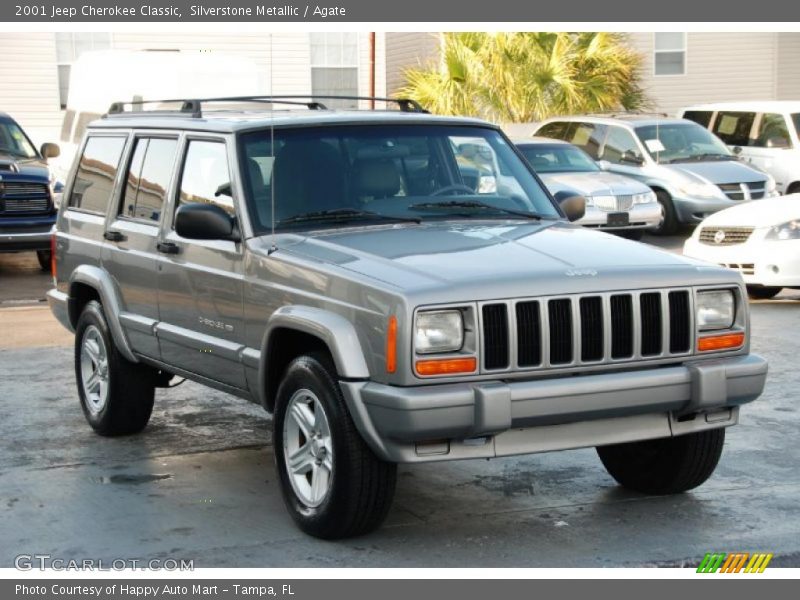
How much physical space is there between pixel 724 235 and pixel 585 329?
820 cm

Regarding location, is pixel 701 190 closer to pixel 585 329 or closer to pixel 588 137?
pixel 588 137

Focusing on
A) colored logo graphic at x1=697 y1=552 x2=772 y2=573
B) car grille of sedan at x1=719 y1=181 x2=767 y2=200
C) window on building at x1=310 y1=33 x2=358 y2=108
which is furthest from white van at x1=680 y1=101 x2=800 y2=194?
colored logo graphic at x1=697 y1=552 x2=772 y2=573

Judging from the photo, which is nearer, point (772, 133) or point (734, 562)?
point (734, 562)

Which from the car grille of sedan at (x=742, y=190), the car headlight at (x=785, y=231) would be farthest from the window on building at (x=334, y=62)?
the car headlight at (x=785, y=231)

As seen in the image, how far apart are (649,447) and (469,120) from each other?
205 cm

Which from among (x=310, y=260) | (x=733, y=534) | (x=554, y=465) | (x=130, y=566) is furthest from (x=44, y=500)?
(x=733, y=534)

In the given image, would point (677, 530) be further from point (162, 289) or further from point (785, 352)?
point (785, 352)

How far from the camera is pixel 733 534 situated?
6.11 m

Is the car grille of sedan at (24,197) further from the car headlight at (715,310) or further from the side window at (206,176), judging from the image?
the car headlight at (715,310)

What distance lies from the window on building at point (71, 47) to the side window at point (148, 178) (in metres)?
19.0

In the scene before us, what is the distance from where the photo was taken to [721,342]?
20.3ft

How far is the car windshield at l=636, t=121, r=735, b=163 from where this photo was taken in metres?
21.0

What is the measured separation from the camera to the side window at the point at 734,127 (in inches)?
902

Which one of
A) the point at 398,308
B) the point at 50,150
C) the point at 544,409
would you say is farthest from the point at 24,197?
the point at 544,409
